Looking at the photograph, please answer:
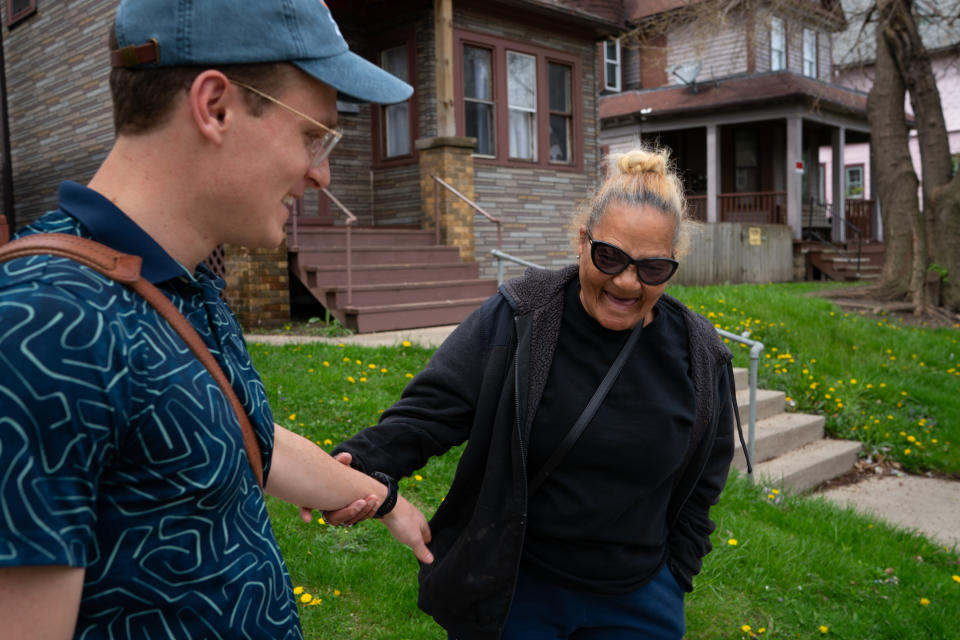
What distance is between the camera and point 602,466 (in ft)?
7.86

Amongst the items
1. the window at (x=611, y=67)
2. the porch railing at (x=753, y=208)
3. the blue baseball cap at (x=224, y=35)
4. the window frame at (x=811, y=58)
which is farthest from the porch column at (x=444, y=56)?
the window frame at (x=811, y=58)

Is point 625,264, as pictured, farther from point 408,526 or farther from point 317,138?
point 317,138

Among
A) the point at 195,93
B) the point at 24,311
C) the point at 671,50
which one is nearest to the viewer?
the point at 24,311

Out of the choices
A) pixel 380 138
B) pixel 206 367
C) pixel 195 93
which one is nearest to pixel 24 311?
pixel 206 367

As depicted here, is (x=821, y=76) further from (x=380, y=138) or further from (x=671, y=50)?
(x=380, y=138)

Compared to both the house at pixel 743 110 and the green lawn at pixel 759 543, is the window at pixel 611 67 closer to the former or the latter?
the house at pixel 743 110

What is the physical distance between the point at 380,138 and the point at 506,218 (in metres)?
2.53

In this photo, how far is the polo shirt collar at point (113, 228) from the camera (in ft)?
3.87

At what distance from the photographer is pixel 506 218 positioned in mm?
14320

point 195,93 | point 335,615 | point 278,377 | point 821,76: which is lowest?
point 335,615

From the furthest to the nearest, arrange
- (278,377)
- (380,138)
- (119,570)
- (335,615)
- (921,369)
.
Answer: (380,138) → (921,369) → (278,377) → (335,615) → (119,570)

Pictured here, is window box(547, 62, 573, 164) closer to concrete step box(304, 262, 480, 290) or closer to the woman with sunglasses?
concrete step box(304, 262, 480, 290)

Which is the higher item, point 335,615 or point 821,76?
point 821,76

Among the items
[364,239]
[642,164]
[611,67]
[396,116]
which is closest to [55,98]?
[396,116]
